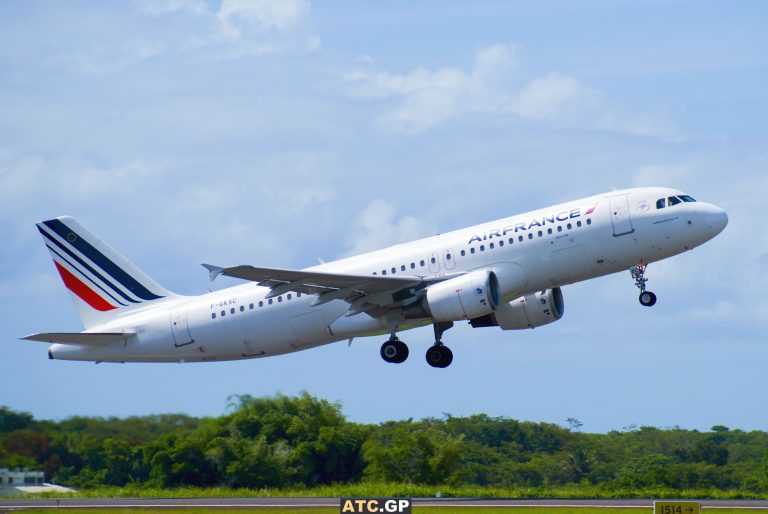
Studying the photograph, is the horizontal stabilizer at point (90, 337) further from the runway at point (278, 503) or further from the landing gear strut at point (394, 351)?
the landing gear strut at point (394, 351)

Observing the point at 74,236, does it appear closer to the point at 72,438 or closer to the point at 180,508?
the point at 72,438

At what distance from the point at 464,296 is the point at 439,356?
16.7 feet

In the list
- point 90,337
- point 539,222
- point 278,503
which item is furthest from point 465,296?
point 90,337

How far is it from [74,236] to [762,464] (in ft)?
118

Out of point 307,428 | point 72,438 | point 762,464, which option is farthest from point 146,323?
point 762,464

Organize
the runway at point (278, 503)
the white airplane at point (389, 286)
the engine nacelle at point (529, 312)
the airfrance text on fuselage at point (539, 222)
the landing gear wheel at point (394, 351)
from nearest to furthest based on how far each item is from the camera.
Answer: the runway at point (278, 503), the white airplane at point (389, 286), the airfrance text on fuselage at point (539, 222), the landing gear wheel at point (394, 351), the engine nacelle at point (529, 312)

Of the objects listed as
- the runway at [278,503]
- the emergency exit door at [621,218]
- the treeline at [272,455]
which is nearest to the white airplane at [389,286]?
the emergency exit door at [621,218]

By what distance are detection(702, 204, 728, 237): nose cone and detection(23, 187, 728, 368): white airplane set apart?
0.18ft

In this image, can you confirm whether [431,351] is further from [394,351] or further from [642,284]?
[642,284]

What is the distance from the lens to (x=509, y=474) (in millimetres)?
68750

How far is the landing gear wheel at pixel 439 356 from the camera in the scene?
50.3 metres

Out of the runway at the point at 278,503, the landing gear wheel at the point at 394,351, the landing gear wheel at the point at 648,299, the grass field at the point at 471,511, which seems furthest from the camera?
the landing gear wheel at the point at 394,351

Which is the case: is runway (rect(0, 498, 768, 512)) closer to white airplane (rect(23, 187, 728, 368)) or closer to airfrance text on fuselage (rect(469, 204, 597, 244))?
white airplane (rect(23, 187, 728, 368))

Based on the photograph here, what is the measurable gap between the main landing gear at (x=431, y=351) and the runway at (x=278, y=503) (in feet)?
18.6
